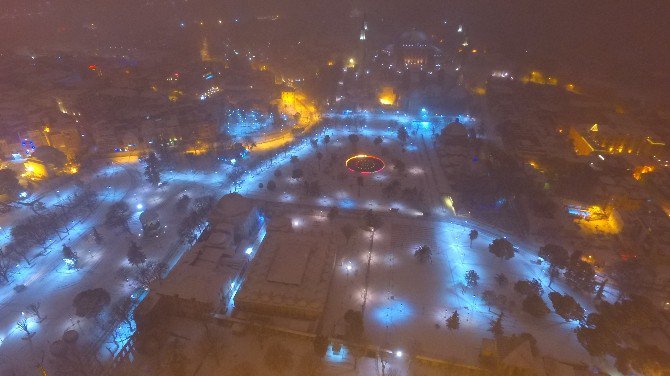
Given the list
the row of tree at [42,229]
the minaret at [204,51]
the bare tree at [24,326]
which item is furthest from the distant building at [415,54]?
the bare tree at [24,326]

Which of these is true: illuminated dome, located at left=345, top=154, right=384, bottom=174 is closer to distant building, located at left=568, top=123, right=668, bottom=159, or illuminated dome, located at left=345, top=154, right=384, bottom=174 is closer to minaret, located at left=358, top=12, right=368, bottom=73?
distant building, located at left=568, top=123, right=668, bottom=159

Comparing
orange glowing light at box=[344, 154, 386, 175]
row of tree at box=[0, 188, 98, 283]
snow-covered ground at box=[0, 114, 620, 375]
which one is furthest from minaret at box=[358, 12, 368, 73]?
row of tree at box=[0, 188, 98, 283]

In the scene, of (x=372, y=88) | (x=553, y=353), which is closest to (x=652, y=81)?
(x=372, y=88)

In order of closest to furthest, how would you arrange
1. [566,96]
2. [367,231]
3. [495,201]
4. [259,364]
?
1. [259,364]
2. [367,231]
3. [495,201]
4. [566,96]

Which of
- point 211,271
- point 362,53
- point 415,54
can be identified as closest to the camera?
point 211,271

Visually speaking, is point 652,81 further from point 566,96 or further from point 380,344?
point 380,344

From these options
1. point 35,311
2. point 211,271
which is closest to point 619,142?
point 211,271

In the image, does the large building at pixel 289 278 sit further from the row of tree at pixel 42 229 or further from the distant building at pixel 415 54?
the distant building at pixel 415 54

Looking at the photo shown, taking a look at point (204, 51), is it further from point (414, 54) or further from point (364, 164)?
point (364, 164)
